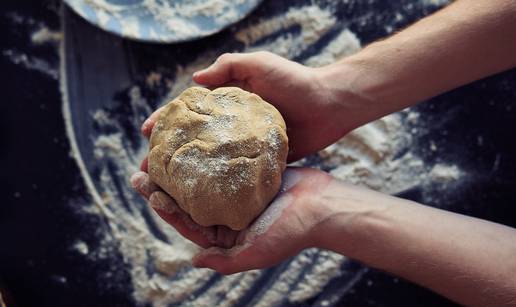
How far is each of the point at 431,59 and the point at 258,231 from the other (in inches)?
22.7

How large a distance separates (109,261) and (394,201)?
0.85 meters

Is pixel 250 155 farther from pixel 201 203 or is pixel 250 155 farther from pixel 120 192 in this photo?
pixel 120 192

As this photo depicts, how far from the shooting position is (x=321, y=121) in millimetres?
1265

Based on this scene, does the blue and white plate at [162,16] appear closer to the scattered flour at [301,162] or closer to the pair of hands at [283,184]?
the scattered flour at [301,162]

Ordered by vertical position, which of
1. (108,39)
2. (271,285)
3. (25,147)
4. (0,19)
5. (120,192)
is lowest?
(271,285)

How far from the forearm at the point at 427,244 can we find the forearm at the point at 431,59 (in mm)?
255

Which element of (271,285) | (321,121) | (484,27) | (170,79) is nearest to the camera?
(484,27)

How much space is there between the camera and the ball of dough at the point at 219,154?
1032 millimetres

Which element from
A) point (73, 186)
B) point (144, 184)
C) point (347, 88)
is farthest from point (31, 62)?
point (347, 88)

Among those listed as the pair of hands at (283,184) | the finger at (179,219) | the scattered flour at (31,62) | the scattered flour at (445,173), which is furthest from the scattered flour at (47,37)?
the scattered flour at (445,173)

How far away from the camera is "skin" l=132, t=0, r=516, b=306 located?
1090 millimetres

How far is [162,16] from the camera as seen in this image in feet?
5.06

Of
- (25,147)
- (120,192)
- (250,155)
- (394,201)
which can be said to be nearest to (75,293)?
(120,192)

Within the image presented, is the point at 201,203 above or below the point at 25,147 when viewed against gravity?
below
